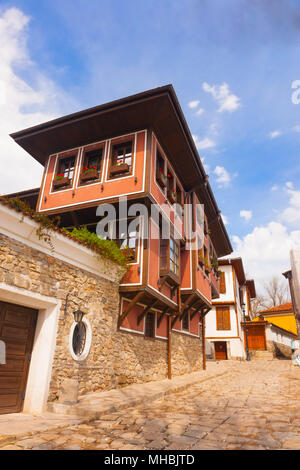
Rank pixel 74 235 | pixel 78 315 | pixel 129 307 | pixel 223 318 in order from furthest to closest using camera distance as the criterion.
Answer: pixel 223 318 < pixel 129 307 < pixel 74 235 < pixel 78 315

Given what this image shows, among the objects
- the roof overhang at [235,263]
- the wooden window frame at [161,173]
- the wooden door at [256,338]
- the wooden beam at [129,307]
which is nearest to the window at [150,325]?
the wooden beam at [129,307]

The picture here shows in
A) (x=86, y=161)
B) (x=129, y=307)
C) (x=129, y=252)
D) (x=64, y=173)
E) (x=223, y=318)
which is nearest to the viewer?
(x=129, y=307)

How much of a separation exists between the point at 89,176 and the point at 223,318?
18.2 metres

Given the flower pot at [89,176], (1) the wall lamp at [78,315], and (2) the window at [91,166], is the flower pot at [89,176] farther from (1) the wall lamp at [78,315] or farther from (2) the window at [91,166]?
(1) the wall lamp at [78,315]

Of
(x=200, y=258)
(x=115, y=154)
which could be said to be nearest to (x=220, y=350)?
(x=200, y=258)

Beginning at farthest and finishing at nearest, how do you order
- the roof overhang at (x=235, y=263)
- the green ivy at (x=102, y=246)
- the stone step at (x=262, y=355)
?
the roof overhang at (x=235, y=263), the stone step at (x=262, y=355), the green ivy at (x=102, y=246)

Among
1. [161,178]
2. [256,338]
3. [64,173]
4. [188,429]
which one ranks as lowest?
[188,429]

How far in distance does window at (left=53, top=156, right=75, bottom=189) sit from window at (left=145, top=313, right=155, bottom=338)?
5.59 m

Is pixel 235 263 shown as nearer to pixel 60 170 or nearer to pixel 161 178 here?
pixel 161 178

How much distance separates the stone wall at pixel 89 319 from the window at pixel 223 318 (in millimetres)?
14268

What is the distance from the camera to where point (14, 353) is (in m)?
5.82

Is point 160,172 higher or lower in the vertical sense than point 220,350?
higher

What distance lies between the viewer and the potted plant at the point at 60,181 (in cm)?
1056
